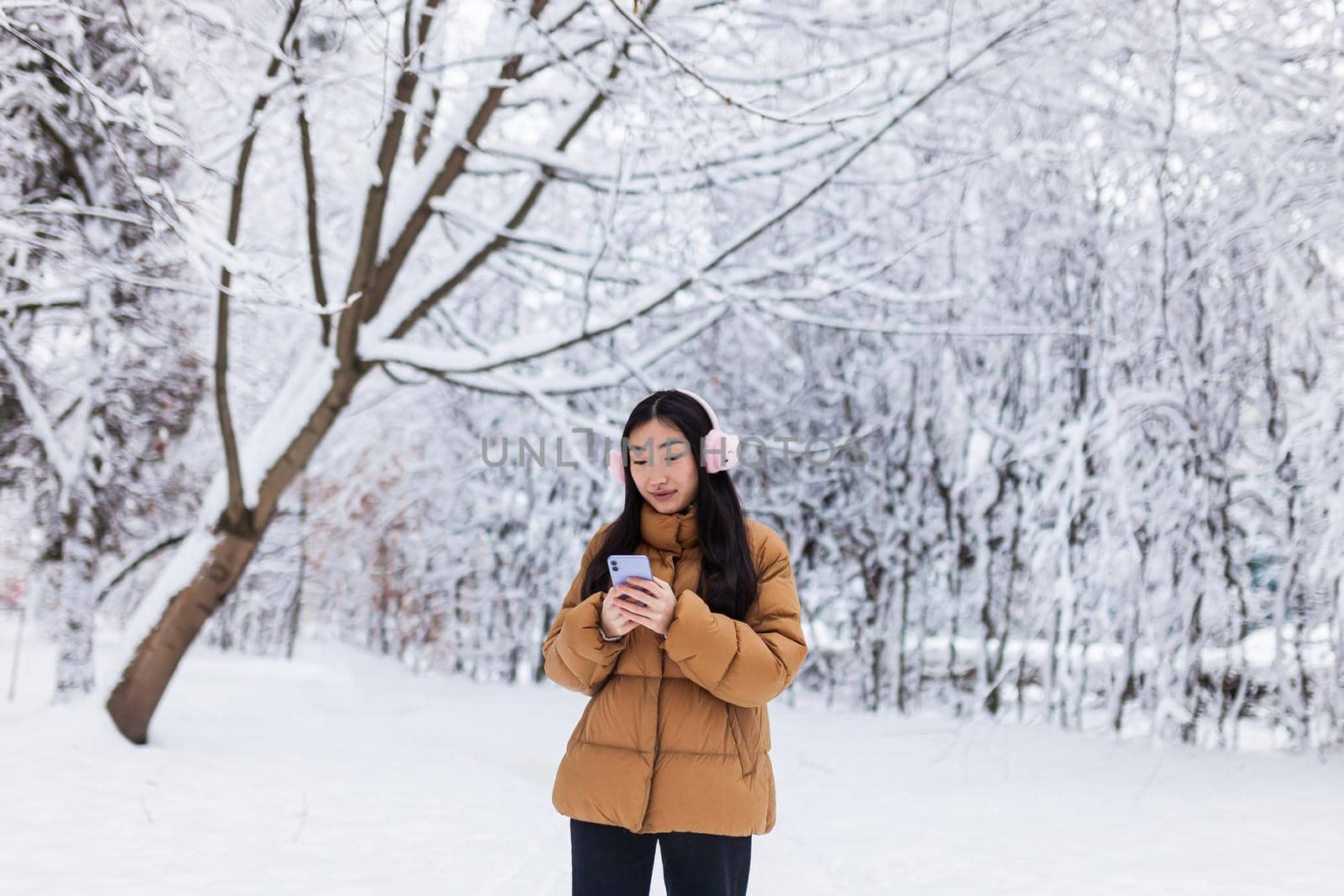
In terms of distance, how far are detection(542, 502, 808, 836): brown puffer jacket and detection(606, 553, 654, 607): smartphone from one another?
0.08 m

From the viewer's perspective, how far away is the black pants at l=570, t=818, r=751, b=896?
65.9 inches

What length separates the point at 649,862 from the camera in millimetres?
1748

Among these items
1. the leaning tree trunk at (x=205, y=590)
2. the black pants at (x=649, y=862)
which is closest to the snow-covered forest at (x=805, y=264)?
the leaning tree trunk at (x=205, y=590)

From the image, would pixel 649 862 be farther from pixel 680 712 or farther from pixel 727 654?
pixel 727 654

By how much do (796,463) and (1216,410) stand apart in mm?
4787

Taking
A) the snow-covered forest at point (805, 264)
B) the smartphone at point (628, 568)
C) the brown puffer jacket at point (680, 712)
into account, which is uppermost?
the snow-covered forest at point (805, 264)

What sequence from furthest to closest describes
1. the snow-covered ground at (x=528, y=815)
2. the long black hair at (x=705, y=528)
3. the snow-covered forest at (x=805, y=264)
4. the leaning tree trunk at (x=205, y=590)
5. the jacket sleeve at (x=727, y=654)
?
1. the leaning tree trunk at (x=205, y=590)
2. the snow-covered forest at (x=805, y=264)
3. the snow-covered ground at (x=528, y=815)
4. the long black hair at (x=705, y=528)
5. the jacket sleeve at (x=727, y=654)

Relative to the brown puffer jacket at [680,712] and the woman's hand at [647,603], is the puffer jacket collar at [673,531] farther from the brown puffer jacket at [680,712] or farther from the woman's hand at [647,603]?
the woman's hand at [647,603]

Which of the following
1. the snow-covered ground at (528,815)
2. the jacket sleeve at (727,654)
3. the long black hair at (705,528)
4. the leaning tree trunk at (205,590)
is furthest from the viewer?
the leaning tree trunk at (205,590)

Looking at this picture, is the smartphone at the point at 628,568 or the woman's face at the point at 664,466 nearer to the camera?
the smartphone at the point at 628,568

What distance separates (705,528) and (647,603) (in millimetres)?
→ 255

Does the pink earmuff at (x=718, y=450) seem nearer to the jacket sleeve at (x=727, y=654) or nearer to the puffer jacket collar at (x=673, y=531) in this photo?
the puffer jacket collar at (x=673, y=531)

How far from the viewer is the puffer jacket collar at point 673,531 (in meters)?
1.83

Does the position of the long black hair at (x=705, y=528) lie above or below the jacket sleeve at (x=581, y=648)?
above
